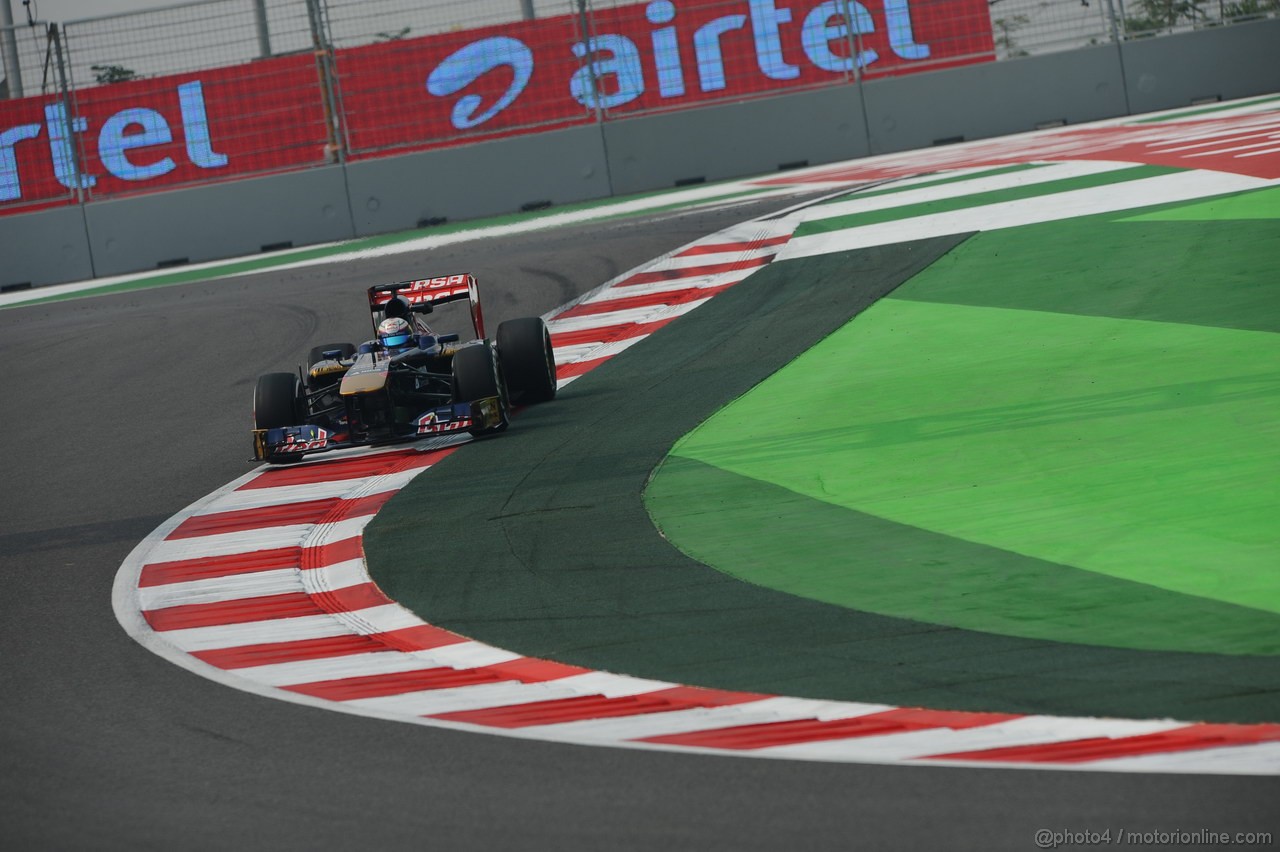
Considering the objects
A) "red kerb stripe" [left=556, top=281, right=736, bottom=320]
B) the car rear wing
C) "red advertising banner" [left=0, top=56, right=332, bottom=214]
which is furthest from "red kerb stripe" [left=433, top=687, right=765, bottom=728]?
"red advertising banner" [left=0, top=56, right=332, bottom=214]

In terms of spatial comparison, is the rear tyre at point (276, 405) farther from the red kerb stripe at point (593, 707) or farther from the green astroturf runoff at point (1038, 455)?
the red kerb stripe at point (593, 707)

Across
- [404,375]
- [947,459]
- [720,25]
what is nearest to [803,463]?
[947,459]

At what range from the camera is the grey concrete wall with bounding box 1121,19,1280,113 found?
23.1 m

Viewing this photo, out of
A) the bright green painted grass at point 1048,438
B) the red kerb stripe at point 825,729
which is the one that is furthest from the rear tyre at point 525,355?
the red kerb stripe at point 825,729

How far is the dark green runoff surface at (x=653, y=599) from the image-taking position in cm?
474

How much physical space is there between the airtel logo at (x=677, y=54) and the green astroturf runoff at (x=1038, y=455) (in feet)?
33.9

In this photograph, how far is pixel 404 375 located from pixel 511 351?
0.89 m

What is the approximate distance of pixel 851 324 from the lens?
11492 mm

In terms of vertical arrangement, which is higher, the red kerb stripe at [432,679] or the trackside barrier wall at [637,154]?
the trackside barrier wall at [637,154]

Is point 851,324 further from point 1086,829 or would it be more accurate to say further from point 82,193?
point 82,193

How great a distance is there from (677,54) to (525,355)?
1253cm

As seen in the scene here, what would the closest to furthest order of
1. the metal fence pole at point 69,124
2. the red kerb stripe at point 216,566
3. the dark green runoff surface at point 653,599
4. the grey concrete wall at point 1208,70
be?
the dark green runoff surface at point 653,599 → the red kerb stripe at point 216,566 → the metal fence pole at point 69,124 → the grey concrete wall at point 1208,70

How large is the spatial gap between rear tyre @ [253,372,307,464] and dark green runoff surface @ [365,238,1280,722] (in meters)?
1.21

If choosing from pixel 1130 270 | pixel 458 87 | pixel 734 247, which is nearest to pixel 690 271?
pixel 734 247
